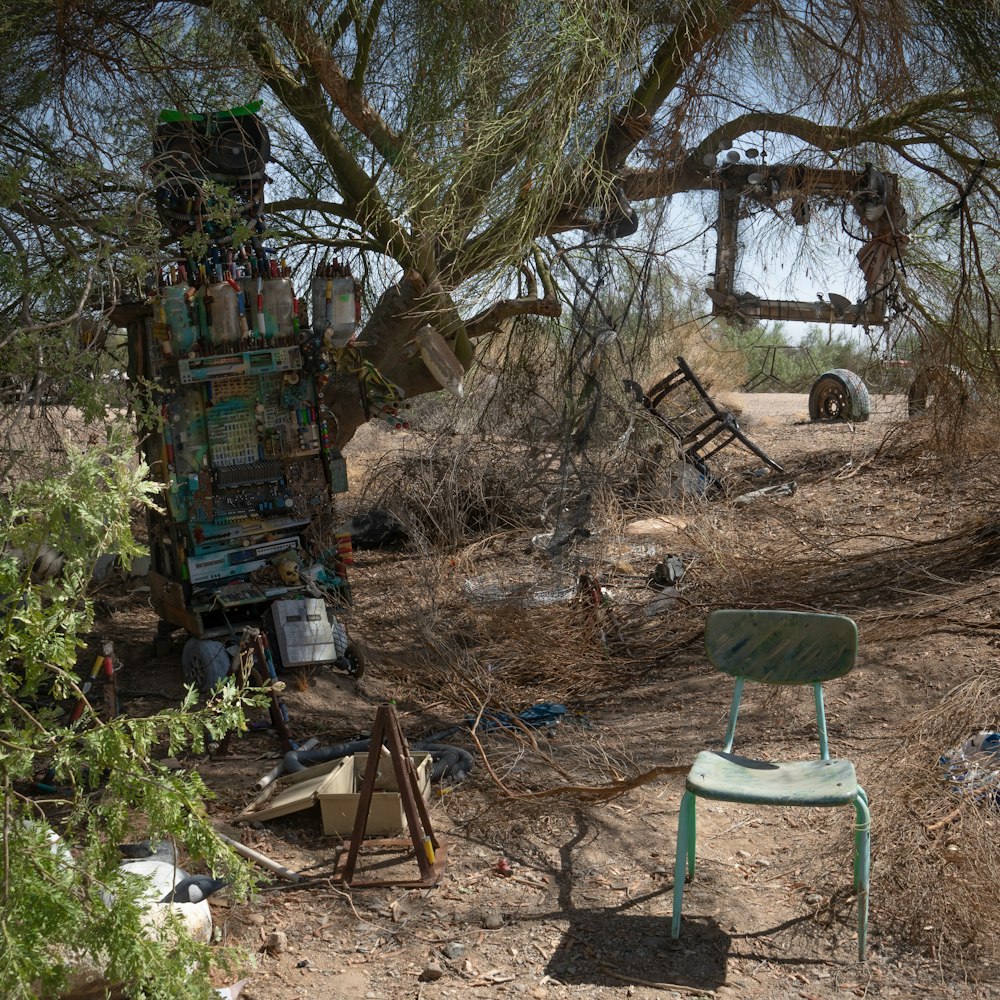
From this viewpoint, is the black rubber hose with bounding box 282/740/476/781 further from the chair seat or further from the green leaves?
the green leaves

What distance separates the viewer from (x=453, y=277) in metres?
5.54

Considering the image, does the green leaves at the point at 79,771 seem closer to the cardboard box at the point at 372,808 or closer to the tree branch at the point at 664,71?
the cardboard box at the point at 372,808

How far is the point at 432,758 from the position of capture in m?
5.25

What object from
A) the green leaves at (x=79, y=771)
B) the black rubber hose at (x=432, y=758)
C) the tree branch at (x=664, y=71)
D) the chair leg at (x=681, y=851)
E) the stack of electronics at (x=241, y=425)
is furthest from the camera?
the stack of electronics at (x=241, y=425)

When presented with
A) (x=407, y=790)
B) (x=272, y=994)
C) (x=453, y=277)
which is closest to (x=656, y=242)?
(x=453, y=277)

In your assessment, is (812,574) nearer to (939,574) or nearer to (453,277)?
(939,574)

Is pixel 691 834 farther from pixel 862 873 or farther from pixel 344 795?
pixel 344 795

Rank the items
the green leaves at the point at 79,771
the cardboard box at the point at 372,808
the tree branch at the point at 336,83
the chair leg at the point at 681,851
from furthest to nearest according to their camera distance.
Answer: the tree branch at the point at 336,83, the cardboard box at the point at 372,808, the chair leg at the point at 681,851, the green leaves at the point at 79,771

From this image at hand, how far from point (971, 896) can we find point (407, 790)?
2.02 m

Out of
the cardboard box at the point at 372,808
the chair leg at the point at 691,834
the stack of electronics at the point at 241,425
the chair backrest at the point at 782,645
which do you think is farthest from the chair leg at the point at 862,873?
the stack of electronics at the point at 241,425

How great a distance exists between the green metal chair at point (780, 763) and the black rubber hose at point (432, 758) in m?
1.41

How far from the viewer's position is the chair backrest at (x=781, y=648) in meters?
4.04

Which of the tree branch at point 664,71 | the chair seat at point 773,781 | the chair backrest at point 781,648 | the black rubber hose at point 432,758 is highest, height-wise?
the tree branch at point 664,71

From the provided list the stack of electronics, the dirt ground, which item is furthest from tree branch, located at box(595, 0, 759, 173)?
the dirt ground
